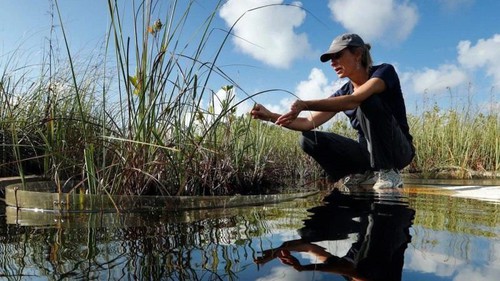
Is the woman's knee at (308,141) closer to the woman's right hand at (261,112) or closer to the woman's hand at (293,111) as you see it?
the woman's right hand at (261,112)

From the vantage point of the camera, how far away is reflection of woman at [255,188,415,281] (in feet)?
2.82

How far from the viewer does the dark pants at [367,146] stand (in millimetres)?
2670

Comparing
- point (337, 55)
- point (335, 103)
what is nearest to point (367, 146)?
point (337, 55)

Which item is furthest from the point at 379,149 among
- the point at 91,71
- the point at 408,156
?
the point at 91,71

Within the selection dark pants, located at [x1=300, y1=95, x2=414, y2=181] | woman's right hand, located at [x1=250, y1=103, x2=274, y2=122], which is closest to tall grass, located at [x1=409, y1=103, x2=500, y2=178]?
dark pants, located at [x1=300, y1=95, x2=414, y2=181]

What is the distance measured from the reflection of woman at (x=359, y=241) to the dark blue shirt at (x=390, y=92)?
40.4 inches

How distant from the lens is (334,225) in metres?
1.39

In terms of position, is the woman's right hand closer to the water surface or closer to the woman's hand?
the woman's hand

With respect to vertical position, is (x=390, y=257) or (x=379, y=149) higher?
(x=379, y=149)

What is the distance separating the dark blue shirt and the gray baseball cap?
0.76 ft

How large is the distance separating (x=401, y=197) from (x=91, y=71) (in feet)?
8.60

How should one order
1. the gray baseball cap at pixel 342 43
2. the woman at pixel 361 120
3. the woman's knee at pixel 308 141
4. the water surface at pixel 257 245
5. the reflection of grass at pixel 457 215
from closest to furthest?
the water surface at pixel 257 245, the reflection of grass at pixel 457 215, the woman at pixel 361 120, the gray baseball cap at pixel 342 43, the woman's knee at pixel 308 141

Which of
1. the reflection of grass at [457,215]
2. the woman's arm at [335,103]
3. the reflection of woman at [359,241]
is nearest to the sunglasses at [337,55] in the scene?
the woman's arm at [335,103]

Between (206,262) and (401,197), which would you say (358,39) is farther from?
(206,262)
